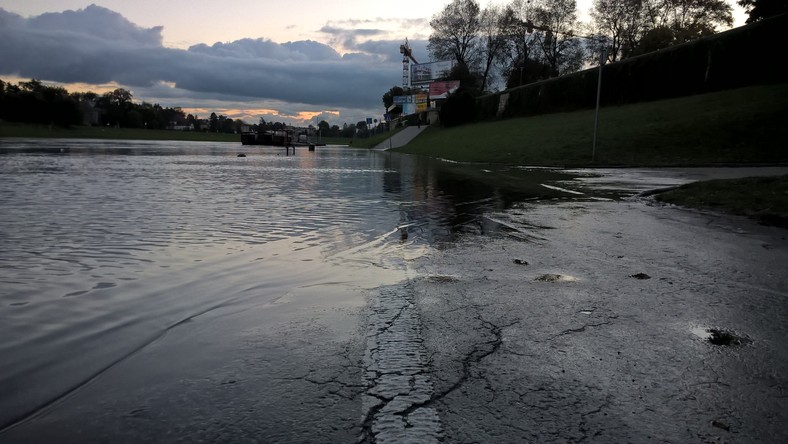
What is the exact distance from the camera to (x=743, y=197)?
1131cm

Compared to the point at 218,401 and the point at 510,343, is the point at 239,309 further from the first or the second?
the point at 510,343

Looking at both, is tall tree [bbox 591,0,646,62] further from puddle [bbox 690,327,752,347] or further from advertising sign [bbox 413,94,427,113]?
puddle [bbox 690,327,752,347]

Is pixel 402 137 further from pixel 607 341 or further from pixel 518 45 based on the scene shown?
pixel 607 341

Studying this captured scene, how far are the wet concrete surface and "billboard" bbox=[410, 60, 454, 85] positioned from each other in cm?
9496

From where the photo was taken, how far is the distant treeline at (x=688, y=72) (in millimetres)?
34406

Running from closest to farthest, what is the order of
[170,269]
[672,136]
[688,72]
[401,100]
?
[170,269] → [672,136] → [688,72] → [401,100]

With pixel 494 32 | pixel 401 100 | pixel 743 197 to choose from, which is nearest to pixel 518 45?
pixel 494 32

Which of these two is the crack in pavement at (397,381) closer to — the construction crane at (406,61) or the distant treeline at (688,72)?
the distant treeline at (688,72)

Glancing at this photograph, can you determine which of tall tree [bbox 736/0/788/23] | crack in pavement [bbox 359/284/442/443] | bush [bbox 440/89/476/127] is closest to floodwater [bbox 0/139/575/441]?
crack in pavement [bbox 359/284/442/443]

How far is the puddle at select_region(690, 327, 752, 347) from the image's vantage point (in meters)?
3.81

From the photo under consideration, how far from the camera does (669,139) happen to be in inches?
1163

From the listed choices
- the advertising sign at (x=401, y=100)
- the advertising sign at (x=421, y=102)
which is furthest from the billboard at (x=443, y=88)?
the advertising sign at (x=401, y=100)

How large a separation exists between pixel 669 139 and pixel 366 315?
1182 inches

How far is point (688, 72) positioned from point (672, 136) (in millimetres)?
13937
